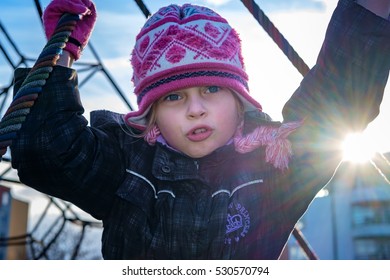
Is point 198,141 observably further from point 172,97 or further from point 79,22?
point 79,22

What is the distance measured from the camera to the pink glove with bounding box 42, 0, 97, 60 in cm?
105

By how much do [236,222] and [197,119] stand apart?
0.18 metres

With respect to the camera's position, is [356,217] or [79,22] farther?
[356,217]

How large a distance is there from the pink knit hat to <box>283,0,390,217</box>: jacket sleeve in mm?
115

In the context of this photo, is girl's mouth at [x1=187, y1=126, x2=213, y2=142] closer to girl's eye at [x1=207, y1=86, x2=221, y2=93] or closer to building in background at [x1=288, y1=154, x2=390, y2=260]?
girl's eye at [x1=207, y1=86, x2=221, y2=93]

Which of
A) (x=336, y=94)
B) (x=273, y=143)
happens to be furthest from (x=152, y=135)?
(x=336, y=94)

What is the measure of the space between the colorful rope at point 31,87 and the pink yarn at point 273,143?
0.34 m

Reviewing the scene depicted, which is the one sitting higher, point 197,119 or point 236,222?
point 197,119

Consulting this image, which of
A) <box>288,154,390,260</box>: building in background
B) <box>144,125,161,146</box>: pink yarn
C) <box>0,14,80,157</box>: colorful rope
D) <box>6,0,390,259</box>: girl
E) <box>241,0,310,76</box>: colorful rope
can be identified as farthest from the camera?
A: <box>288,154,390,260</box>: building in background

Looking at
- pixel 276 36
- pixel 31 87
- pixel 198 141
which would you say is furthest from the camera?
pixel 276 36

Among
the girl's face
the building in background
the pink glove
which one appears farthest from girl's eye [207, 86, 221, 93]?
the building in background

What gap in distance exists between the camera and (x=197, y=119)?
39.9 inches

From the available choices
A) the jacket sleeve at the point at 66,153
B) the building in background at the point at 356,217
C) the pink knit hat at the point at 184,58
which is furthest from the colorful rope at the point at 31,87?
the building in background at the point at 356,217

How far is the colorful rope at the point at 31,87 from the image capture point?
0.89 metres
